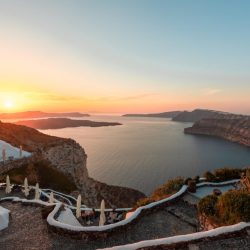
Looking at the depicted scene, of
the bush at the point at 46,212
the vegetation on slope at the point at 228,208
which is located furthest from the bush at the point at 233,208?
the bush at the point at 46,212

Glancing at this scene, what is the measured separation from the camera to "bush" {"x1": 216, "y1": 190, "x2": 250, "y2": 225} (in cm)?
1810

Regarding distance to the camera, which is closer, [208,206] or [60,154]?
[208,206]

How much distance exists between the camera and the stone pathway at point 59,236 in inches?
845

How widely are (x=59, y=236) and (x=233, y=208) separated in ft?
42.6

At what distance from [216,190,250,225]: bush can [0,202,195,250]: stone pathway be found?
5.57 m

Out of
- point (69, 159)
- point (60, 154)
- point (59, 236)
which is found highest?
point (59, 236)

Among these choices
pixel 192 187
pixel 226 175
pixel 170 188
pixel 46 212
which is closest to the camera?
pixel 46 212

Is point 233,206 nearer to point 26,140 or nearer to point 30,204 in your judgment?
point 30,204

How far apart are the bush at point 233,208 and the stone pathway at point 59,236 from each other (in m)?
5.57

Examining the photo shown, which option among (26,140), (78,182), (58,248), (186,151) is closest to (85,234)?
(58,248)

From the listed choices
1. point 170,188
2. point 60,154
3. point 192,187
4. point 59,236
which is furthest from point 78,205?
point 60,154

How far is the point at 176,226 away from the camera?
26.0 m

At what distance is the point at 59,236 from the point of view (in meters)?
22.6

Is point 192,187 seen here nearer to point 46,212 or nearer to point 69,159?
point 46,212
